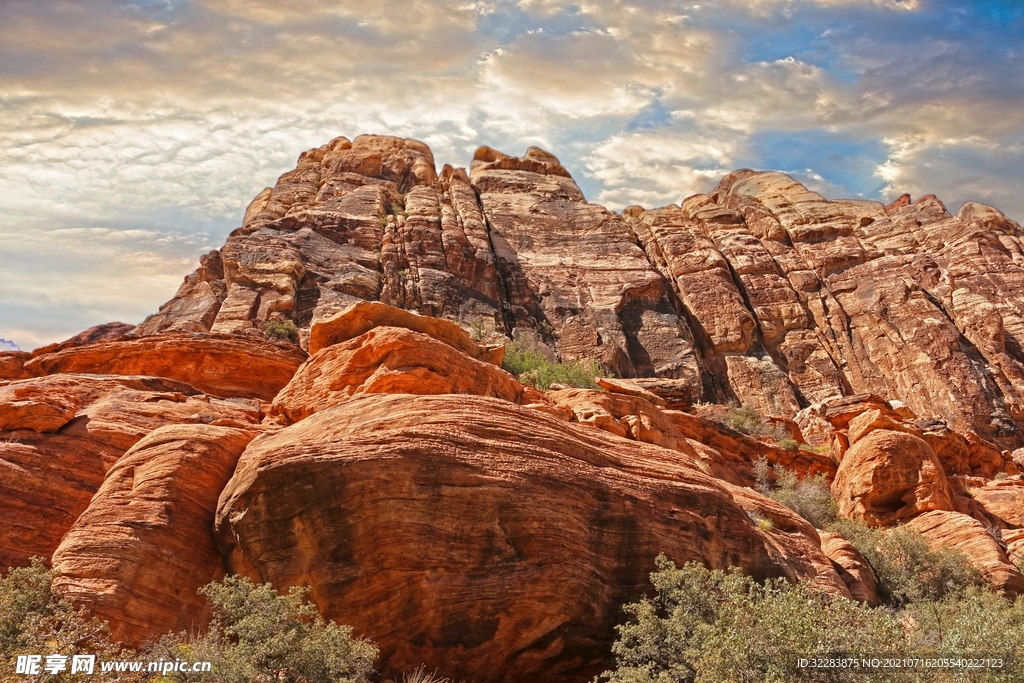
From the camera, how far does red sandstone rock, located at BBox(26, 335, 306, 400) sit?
25.6 m

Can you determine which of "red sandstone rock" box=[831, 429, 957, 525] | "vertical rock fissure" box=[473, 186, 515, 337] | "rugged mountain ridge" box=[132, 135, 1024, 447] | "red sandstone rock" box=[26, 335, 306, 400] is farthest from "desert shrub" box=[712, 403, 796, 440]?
"red sandstone rock" box=[26, 335, 306, 400]

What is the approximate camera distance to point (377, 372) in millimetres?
19438

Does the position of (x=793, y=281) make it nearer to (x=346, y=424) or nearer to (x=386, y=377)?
(x=386, y=377)

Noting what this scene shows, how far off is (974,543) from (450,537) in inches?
674

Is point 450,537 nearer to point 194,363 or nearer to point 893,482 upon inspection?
point 194,363

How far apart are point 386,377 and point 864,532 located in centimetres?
1521

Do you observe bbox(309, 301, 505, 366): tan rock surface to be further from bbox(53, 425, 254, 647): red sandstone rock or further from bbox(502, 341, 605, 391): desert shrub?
bbox(502, 341, 605, 391): desert shrub

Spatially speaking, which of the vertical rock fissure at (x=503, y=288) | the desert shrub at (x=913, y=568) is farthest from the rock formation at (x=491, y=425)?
the desert shrub at (x=913, y=568)

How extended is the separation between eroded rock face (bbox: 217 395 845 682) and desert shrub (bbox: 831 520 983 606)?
8.25 metres

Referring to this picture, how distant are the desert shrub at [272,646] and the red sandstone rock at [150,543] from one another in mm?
933

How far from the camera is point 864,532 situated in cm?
2391

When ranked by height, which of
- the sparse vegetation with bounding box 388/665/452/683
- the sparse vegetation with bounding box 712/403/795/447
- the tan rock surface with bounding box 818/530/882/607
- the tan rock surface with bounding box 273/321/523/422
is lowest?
the sparse vegetation with bounding box 712/403/795/447

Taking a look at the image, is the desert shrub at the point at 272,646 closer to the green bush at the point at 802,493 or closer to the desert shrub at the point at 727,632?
the desert shrub at the point at 727,632

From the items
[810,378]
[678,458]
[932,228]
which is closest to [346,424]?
[678,458]
